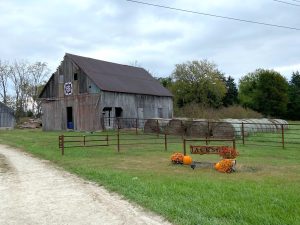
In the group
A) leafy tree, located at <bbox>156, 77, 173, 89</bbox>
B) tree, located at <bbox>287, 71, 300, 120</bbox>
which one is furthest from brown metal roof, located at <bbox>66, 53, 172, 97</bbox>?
tree, located at <bbox>287, 71, 300, 120</bbox>

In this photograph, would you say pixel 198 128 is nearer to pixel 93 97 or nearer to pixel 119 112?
pixel 119 112

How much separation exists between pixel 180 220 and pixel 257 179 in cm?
455

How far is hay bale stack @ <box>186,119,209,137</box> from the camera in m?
28.9

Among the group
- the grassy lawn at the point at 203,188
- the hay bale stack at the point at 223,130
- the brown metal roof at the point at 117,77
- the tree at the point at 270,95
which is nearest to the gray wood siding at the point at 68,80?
the brown metal roof at the point at 117,77

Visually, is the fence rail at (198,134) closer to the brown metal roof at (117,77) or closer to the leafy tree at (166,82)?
the brown metal roof at (117,77)

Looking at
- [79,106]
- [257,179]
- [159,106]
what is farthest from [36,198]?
[159,106]

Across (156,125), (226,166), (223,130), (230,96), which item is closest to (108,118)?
(156,125)

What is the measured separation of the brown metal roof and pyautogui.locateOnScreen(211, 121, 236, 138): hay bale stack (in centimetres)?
1163

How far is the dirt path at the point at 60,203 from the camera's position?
265 inches

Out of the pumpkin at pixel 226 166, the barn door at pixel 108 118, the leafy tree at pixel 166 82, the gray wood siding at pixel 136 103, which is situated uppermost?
the leafy tree at pixel 166 82

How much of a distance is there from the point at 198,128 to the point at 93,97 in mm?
11112

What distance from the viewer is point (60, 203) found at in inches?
317

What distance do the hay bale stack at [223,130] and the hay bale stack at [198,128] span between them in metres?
0.65

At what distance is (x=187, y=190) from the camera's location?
8617 mm
